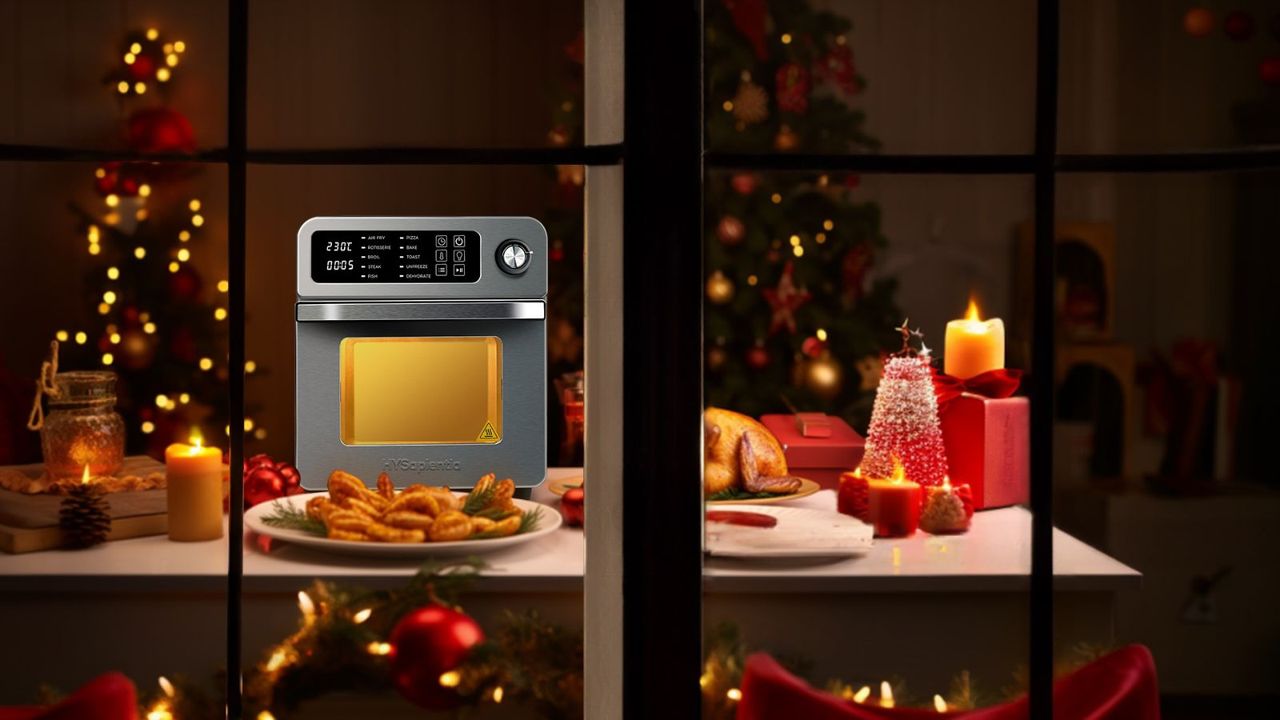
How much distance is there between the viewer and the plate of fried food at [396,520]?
3.32ft

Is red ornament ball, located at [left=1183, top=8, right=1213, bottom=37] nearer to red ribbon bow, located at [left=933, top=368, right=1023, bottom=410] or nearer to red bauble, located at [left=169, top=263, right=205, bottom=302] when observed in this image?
red ribbon bow, located at [left=933, top=368, right=1023, bottom=410]

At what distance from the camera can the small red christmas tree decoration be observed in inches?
39.7

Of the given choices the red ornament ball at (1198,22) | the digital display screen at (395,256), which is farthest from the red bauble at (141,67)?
the red ornament ball at (1198,22)

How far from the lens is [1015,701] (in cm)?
103

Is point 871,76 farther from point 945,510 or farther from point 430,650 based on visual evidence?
point 430,650

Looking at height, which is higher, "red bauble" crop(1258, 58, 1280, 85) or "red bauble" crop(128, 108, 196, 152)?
"red bauble" crop(1258, 58, 1280, 85)

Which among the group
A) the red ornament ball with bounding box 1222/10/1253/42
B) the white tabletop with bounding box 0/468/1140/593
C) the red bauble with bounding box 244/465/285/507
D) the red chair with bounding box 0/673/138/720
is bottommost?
the red chair with bounding box 0/673/138/720

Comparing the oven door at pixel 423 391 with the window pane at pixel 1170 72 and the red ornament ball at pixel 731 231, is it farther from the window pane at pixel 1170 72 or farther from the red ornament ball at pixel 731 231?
the window pane at pixel 1170 72

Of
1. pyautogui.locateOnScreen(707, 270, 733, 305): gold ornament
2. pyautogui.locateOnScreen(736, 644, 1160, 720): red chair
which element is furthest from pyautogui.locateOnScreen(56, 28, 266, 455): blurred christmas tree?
pyautogui.locateOnScreen(736, 644, 1160, 720): red chair

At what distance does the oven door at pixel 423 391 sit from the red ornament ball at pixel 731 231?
208 mm

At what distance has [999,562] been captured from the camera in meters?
1.02

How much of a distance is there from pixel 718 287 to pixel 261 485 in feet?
1.75

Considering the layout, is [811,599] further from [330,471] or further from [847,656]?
[330,471]

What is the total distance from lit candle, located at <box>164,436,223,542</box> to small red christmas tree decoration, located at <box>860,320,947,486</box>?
698 mm
